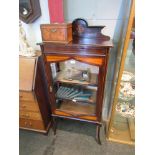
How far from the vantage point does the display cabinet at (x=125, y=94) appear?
3.60ft

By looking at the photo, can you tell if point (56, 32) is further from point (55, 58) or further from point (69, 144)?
point (69, 144)

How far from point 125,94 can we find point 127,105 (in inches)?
7.8

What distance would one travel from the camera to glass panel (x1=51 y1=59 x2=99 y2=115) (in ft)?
4.59

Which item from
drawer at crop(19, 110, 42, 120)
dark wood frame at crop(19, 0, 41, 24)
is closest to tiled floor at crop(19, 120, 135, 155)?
drawer at crop(19, 110, 42, 120)

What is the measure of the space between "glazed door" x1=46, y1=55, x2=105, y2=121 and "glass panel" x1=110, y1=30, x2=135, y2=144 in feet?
0.97

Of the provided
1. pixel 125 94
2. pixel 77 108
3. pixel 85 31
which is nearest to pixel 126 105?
pixel 125 94

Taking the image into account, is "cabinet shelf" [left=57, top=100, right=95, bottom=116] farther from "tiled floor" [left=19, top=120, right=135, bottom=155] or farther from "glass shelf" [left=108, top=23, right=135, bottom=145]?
"tiled floor" [left=19, top=120, right=135, bottom=155]

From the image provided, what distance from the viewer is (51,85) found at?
138cm

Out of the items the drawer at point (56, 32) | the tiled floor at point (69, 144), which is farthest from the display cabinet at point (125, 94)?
the drawer at point (56, 32)

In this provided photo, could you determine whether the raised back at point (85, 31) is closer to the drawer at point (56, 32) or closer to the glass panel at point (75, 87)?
the drawer at point (56, 32)

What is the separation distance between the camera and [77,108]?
62.1 inches
